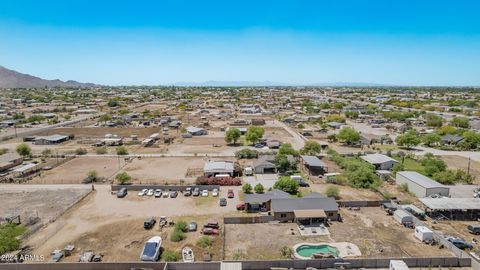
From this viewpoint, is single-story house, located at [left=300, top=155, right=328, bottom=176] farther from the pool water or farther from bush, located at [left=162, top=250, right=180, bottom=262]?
bush, located at [left=162, top=250, right=180, bottom=262]

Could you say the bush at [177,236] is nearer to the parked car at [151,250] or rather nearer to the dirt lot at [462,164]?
the parked car at [151,250]

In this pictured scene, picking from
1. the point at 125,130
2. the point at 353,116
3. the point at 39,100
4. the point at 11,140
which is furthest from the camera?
the point at 39,100

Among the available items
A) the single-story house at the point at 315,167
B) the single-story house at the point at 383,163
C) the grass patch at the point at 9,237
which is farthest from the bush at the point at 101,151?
the single-story house at the point at 383,163

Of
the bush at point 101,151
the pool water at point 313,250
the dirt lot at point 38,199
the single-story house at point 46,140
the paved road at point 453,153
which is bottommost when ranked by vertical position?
the pool water at point 313,250

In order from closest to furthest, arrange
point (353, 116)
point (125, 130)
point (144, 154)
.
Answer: point (144, 154) → point (125, 130) → point (353, 116)

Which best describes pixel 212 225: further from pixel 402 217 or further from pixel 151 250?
pixel 402 217

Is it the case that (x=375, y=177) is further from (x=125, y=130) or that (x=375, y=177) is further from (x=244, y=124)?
(x=125, y=130)

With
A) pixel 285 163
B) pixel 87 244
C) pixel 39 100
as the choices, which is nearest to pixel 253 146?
pixel 285 163
